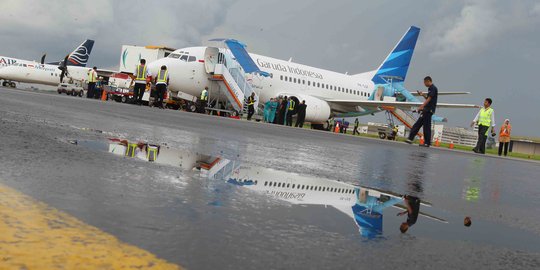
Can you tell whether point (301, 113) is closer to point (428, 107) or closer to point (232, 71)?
point (232, 71)

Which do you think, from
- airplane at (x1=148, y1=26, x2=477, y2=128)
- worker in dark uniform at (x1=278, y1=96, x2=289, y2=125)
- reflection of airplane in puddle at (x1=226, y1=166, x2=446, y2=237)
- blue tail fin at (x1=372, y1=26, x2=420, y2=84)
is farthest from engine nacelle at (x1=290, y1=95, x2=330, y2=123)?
reflection of airplane in puddle at (x1=226, y1=166, x2=446, y2=237)

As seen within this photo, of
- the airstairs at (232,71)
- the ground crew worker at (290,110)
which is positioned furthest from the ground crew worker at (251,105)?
the ground crew worker at (290,110)

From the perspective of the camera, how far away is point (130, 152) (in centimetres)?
445

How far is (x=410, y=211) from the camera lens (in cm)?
322

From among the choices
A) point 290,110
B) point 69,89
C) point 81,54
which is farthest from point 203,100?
point 81,54

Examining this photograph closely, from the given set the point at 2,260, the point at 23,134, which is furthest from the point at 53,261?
the point at 23,134

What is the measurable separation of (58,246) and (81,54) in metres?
70.8

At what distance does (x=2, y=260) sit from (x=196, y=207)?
3.73 ft

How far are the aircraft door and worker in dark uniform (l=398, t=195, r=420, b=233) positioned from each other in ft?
68.6

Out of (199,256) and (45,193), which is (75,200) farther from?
(199,256)

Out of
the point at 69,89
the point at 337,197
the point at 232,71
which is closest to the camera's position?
the point at 337,197

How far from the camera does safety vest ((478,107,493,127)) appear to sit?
14773 mm

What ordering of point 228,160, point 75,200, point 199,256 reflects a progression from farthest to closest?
point 228,160, point 75,200, point 199,256

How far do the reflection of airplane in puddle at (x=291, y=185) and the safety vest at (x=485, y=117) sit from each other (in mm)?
11875
